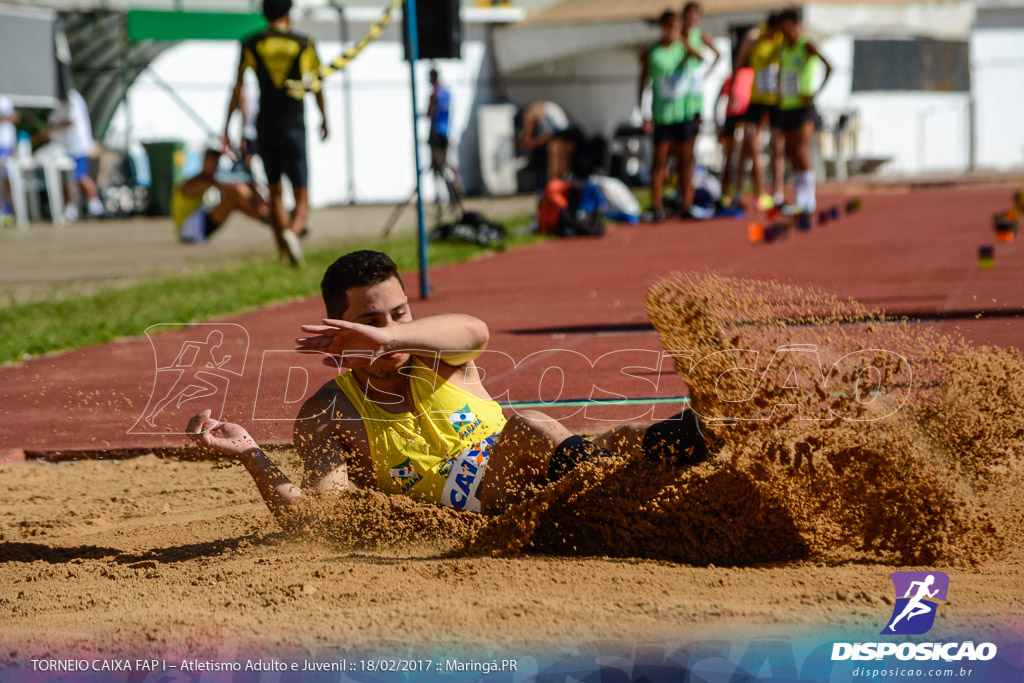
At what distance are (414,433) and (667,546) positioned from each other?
2.77ft

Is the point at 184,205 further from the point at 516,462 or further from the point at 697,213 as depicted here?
the point at 516,462

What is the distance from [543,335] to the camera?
7035 millimetres

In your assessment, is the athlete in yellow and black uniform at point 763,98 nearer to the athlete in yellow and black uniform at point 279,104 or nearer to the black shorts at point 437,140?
the black shorts at point 437,140

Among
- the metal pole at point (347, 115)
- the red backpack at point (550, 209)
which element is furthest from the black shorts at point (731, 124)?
the metal pole at point (347, 115)

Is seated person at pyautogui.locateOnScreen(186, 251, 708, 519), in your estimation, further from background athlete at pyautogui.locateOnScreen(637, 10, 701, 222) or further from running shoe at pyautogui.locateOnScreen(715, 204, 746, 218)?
running shoe at pyautogui.locateOnScreen(715, 204, 746, 218)

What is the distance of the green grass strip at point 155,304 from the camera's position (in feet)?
24.9

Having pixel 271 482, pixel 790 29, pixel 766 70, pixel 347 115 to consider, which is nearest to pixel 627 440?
pixel 271 482

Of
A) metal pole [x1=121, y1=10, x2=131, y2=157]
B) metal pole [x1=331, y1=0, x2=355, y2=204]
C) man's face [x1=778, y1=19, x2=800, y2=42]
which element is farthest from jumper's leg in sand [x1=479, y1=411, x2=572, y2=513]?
metal pole [x1=331, y1=0, x2=355, y2=204]

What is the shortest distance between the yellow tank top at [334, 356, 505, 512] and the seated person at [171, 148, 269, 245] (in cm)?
877

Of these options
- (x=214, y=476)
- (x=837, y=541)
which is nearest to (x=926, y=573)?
(x=837, y=541)

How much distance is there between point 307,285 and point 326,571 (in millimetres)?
6423

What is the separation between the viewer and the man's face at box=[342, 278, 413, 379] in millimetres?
3518

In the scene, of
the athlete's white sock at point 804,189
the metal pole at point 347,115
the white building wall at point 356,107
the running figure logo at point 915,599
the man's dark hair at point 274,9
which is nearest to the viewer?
the running figure logo at point 915,599

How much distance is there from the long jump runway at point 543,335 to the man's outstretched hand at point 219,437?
0.34 meters
